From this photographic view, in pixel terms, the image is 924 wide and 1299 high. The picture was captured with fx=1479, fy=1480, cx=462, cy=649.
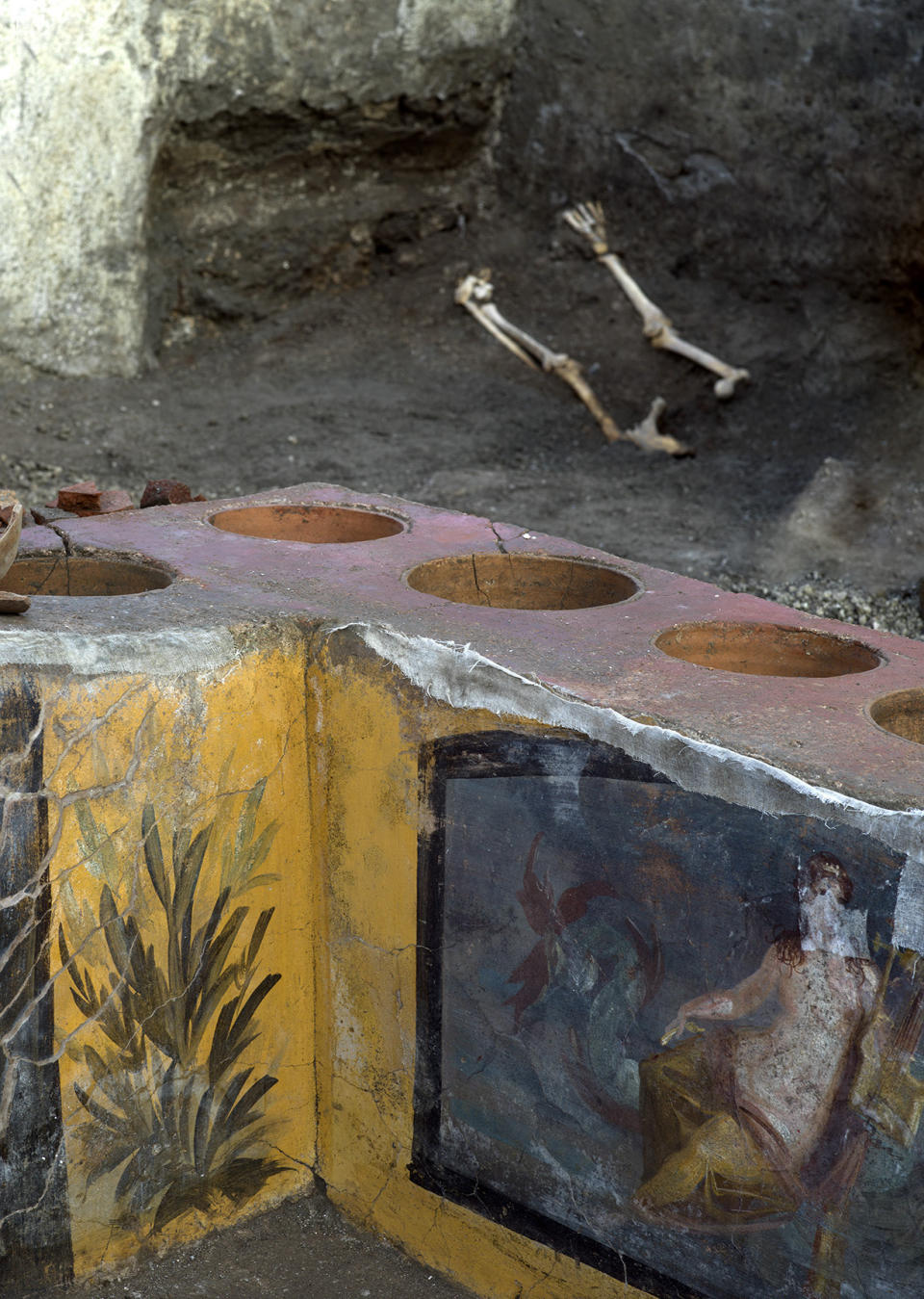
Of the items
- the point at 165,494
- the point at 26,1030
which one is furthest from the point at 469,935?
the point at 165,494

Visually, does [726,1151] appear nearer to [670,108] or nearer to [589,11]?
[670,108]

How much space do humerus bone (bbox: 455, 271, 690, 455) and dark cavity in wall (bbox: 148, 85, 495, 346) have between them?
0.74 m

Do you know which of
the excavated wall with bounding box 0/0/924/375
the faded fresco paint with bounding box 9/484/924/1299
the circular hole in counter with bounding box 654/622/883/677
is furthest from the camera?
the excavated wall with bounding box 0/0/924/375

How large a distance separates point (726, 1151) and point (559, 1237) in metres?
0.49

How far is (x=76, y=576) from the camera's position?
376 cm

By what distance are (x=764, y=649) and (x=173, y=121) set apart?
22.8 feet

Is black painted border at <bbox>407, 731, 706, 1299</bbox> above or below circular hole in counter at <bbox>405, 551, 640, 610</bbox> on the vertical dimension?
below

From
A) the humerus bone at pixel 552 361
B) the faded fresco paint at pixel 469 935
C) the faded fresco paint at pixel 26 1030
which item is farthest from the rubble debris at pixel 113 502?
the humerus bone at pixel 552 361

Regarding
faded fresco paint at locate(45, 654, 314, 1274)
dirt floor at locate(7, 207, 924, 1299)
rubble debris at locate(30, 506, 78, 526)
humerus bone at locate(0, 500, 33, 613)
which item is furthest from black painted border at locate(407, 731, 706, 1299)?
dirt floor at locate(7, 207, 924, 1299)

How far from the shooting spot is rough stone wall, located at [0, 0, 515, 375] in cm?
838

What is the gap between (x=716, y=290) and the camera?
9414mm

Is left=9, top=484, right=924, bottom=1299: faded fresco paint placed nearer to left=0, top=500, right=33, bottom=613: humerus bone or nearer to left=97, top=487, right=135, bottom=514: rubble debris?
left=0, top=500, right=33, bottom=613: humerus bone

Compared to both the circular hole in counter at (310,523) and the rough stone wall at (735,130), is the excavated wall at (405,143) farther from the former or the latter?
the circular hole in counter at (310,523)

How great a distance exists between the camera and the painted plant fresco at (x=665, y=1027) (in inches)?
96.7
